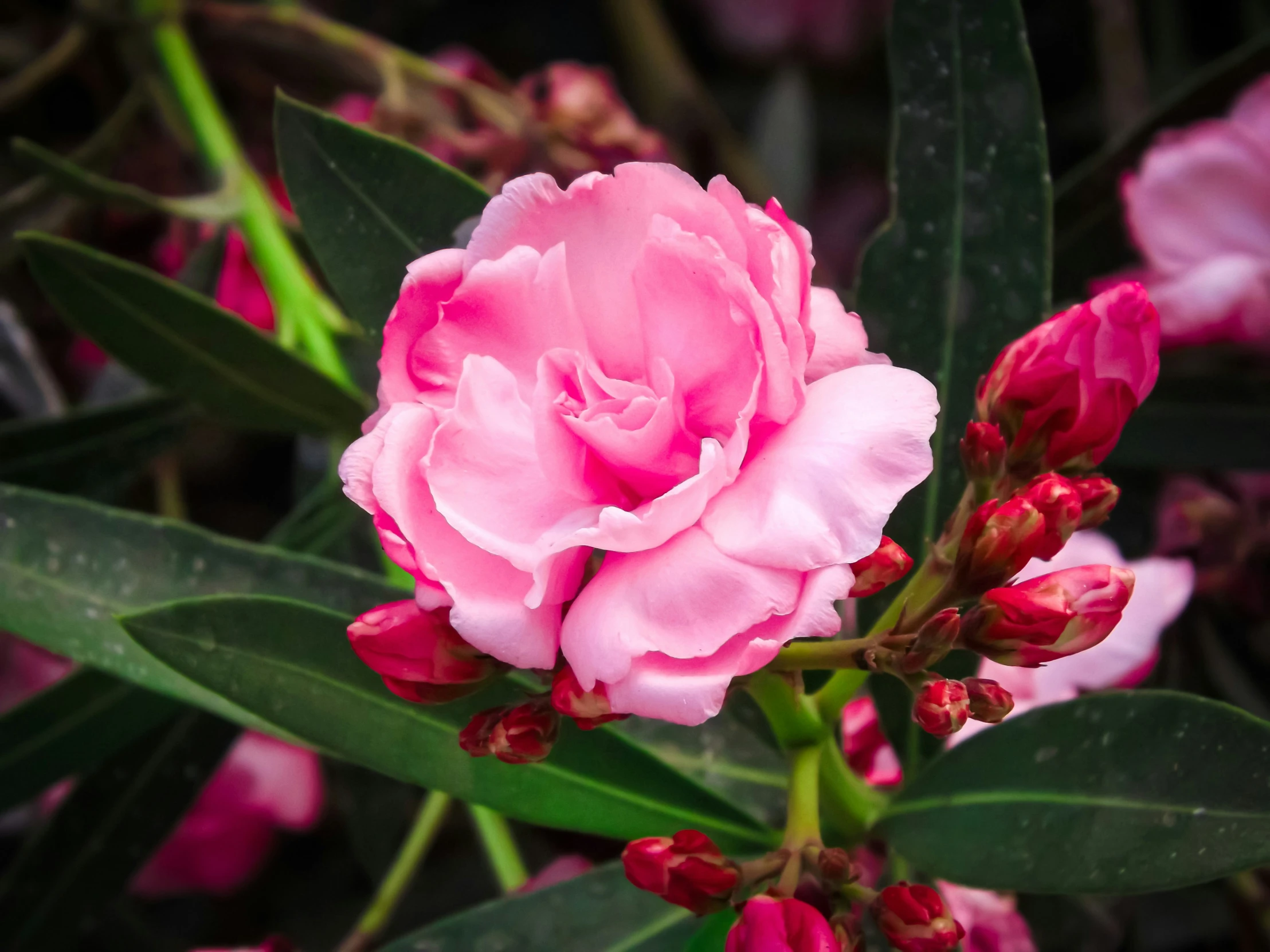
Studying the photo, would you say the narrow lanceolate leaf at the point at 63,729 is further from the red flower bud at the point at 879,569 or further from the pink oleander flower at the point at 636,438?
the red flower bud at the point at 879,569

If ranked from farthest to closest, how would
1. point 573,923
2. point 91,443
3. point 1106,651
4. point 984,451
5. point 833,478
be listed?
point 91,443
point 1106,651
point 573,923
point 984,451
point 833,478

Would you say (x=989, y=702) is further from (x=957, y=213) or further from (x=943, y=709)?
(x=957, y=213)

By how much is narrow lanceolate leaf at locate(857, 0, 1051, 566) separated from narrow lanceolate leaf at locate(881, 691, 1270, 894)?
0.45 ft

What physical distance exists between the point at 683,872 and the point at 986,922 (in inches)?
10.4

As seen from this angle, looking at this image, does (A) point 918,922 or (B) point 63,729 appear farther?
(B) point 63,729

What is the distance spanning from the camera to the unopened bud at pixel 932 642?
46 cm

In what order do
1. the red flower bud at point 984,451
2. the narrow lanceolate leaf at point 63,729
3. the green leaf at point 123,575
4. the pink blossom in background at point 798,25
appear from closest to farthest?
the red flower bud at point 984,451, the green leaf at point 123,575, the narrow lanceolate leaf at point 63,729, the pink blossom in background at point 798,25

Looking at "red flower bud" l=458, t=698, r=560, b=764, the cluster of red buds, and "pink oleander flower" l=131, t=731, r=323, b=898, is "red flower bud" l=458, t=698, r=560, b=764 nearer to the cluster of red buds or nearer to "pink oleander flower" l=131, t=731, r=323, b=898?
the cluster of red buds

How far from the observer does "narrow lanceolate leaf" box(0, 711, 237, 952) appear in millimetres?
820

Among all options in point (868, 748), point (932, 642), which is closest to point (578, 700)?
point (932, 642)

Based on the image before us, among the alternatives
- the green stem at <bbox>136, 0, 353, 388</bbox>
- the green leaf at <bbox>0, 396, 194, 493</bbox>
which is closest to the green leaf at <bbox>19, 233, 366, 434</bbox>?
the green stem at <bbox>136, 0, 353, 388</bbox>

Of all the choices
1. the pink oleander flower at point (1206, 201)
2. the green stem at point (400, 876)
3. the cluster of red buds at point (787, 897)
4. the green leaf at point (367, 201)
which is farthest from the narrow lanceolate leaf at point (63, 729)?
the pink oleander flower at point (1206, 201)

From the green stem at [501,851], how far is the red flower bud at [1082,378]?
451mm

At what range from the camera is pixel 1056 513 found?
450mm
